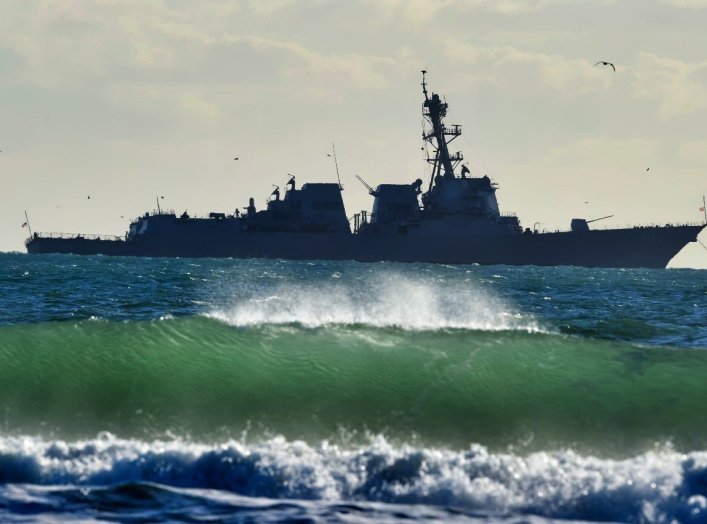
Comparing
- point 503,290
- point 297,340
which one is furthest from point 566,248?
point 297,340

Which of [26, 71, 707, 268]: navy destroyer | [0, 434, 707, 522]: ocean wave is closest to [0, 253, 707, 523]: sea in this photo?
[0, 434, 707, 522]: ocean wave

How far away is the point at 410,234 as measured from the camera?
Answer: 319 ft

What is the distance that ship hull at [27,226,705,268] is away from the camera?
97.3 m

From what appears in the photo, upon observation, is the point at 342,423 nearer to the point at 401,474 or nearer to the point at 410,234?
the point at 401,474

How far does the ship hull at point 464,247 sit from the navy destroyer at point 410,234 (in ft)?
0.37

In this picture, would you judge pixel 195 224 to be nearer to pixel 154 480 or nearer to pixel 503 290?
pixel 503 290

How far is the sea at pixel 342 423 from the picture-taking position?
802 centimetres

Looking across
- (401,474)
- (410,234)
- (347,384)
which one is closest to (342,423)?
(347,384)

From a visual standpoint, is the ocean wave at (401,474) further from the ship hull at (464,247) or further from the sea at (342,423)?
the ship hull at (464,247)

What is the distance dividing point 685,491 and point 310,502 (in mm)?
3524

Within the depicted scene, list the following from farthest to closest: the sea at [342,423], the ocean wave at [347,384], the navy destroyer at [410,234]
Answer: the navy destroyer at [410,234], the ocean wave at [347,384], the sea at [342,423]

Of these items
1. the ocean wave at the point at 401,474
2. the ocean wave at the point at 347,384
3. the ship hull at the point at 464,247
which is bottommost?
the ocean wave at the point at 401,474

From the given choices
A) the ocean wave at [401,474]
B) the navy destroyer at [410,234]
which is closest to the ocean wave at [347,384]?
the ocean wave at [401,474]

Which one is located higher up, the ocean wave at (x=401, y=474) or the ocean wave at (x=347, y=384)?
the ocean wave at (x=347, y=384)
